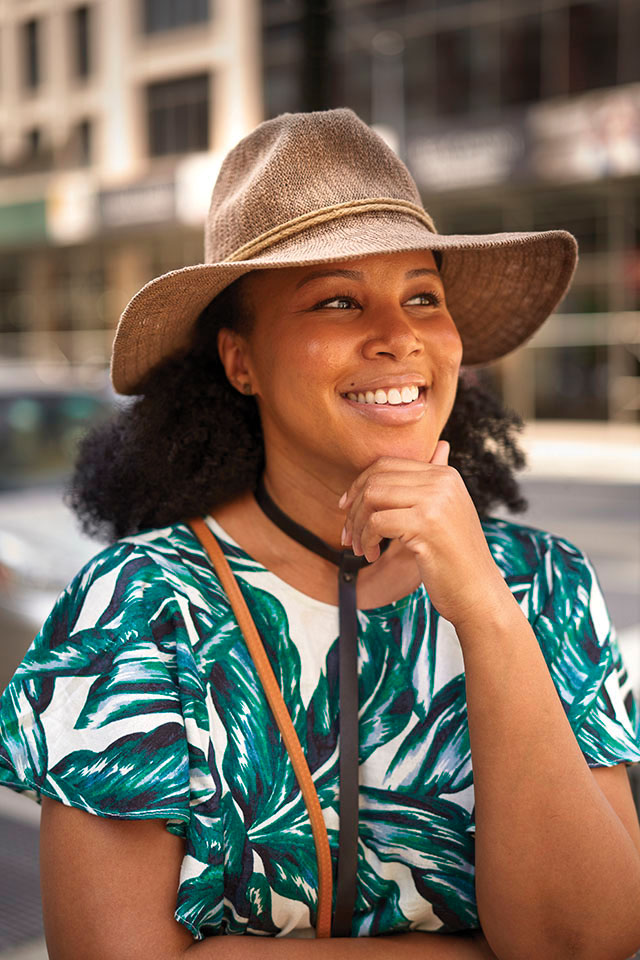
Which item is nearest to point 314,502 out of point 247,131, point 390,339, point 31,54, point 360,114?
point 390,339

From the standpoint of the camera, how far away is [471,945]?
164cm

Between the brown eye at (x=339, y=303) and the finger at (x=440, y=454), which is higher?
the brown eye at (x=339, y=303)

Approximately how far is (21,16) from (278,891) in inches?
1205

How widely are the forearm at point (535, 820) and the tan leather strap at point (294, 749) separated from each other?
0.74 ft

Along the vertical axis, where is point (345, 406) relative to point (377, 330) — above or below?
below

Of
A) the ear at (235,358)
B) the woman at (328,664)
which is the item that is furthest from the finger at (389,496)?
the ear at (235,358)

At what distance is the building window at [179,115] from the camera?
24.4m

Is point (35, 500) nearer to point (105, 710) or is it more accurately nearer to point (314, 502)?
point (314, 502)

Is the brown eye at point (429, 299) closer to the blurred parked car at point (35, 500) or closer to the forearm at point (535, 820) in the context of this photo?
the forearm at point (535, 820)

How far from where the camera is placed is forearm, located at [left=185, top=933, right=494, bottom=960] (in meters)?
1.54

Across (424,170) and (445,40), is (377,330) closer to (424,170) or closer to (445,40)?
(424,170)

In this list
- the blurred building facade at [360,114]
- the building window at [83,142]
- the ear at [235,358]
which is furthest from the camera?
the building window at [83,142]

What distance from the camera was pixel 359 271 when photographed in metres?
1.74

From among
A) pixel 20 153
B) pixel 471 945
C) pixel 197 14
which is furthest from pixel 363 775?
pixel 20 153
